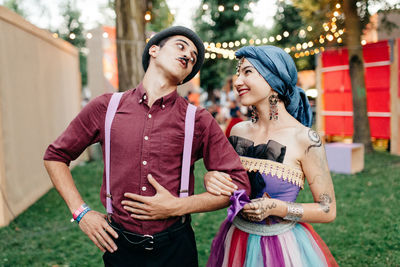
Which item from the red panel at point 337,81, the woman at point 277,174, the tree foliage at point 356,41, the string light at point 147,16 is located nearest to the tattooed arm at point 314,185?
the woman at point 277,174

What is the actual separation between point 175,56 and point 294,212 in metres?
1.02

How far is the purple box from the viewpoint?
7.51m

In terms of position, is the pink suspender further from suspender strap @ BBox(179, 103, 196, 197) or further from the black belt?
the black belt

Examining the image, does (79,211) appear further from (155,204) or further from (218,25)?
(218,25)

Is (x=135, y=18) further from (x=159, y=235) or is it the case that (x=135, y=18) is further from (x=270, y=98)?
(x=159, y=235)

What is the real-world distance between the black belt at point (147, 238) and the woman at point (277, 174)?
1.22 ft

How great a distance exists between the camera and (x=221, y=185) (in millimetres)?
1727

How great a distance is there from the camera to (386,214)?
5.17 metres

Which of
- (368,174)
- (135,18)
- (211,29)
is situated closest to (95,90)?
(135,18)

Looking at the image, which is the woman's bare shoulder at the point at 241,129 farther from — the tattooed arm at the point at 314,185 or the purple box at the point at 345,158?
the purple box at the point at 345,158

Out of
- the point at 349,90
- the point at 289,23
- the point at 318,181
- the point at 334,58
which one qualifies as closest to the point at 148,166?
the point at 318,181

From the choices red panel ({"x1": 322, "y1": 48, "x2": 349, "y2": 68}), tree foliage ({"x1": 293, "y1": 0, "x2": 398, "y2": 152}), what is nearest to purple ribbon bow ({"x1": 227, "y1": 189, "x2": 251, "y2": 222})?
tree foliage ({"x1": 293, "y1": 0, "x2": 398, "y2": 152})

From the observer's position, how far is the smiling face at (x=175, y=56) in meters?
1.86

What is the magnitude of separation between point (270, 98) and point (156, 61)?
688 millimetres
